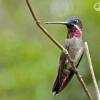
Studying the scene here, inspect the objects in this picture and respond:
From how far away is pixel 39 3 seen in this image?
30.0ft

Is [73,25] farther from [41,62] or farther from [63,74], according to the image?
[41,62]

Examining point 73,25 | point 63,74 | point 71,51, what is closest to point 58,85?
point 63,74

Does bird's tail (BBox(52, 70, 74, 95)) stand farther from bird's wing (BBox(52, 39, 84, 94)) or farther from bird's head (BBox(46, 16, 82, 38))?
bird's head (BBox(46, 16, 82, 38))

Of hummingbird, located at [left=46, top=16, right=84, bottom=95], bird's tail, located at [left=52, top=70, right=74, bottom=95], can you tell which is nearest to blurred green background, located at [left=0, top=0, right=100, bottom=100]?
hummingbird, located at [left=46, top=16, right=84, bottom=95]

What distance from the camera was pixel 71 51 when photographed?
16.6ft

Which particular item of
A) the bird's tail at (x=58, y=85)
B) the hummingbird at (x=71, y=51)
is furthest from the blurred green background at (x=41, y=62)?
the bird's tail at (x=58, y=85)

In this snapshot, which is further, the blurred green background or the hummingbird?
the blurred green background

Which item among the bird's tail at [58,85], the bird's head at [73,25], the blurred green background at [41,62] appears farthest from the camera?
the blurred green background at [41,62]

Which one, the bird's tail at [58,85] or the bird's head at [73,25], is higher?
the bird's head at [73,25]

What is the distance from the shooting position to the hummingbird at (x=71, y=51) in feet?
14.9

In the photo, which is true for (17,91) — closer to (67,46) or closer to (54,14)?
(54,14)

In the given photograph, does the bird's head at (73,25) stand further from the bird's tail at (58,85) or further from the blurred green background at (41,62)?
the blurred green background at (41,62)

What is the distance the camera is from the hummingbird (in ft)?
14.9

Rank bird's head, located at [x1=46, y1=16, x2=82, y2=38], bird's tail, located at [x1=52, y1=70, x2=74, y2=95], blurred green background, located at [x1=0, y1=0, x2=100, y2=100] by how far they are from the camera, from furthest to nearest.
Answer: blurred green background, located at [x1=0, y1=0, x2=100, y2=100]
bird's head, located at [x1=46, y1=16, x2=82, y2=38]
bird's tail, located at [x1=52, y1=70, x2=74, y2=95]
